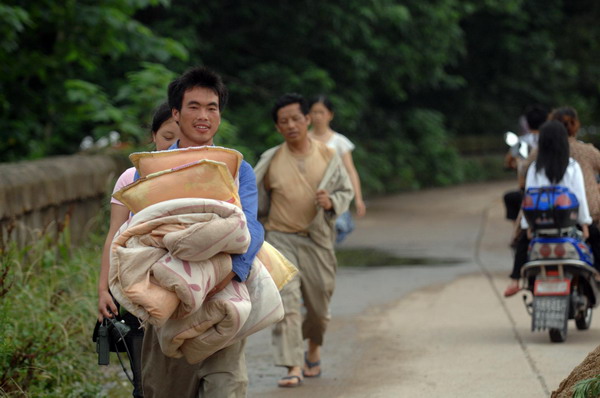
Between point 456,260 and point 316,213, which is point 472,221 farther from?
point 316,213

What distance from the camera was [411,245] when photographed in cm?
1636

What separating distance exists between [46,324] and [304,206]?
6.01ft

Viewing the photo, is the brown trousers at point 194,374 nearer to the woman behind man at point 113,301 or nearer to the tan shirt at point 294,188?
the woman behind man at point 113,301

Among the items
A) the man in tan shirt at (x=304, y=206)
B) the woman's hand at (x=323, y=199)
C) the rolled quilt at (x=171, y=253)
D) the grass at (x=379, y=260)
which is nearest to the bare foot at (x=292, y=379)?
the man in tan shirt at (x=304, y=206)

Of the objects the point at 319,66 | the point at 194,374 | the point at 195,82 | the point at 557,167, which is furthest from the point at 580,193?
the point at 319,66

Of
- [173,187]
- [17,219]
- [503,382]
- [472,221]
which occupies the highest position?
[173,187]

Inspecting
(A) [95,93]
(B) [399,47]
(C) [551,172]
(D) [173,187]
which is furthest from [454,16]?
(D) [173,187]

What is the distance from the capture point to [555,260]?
341 inches

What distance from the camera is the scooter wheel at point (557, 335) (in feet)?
28.1

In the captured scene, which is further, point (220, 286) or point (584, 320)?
point (584, 320)

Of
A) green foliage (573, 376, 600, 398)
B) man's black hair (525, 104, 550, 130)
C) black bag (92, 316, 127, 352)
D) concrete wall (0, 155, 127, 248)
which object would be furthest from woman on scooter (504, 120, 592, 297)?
black bag (92, 316, 127, 352)

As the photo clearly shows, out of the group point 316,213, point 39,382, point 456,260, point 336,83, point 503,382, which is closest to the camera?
point 39,382

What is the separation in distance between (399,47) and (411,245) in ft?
19.6

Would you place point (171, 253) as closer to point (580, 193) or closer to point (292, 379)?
point (292, 379)
